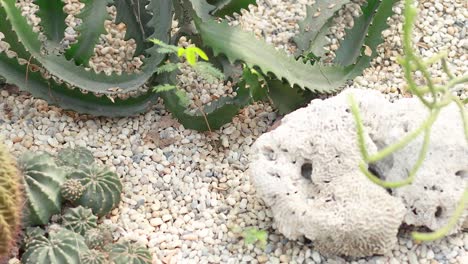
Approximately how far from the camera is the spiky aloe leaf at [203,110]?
98.7 inches

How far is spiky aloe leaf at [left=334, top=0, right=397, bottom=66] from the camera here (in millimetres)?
2619

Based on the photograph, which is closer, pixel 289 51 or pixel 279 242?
pixel 279 242

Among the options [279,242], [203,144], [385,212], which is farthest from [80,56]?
[385,212]

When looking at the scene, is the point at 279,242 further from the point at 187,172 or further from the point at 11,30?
the point at 11,30

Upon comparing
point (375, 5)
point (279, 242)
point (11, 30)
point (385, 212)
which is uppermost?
point (11, 30)

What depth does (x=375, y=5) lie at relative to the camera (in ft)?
8.79

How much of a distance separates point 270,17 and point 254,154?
81cm

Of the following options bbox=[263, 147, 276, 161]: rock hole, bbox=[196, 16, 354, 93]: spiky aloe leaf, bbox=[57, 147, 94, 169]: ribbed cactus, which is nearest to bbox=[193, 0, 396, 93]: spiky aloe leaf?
bbox=[196, 16, 354, 93]: spiky aloe leaf

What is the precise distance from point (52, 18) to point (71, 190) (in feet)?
2.24

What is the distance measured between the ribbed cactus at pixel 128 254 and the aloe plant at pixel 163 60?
21.3 inches

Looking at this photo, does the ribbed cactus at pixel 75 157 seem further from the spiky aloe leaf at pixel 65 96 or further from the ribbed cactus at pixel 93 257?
the ribbed cactus at pixel 93 257

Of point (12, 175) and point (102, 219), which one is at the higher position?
point (12, 175)

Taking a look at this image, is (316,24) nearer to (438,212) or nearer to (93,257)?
(438,212)

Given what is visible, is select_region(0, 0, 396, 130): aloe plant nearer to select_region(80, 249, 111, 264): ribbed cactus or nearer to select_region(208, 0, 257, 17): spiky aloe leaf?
select_region(208, 0, 257, 17): spiky aloe leaf
